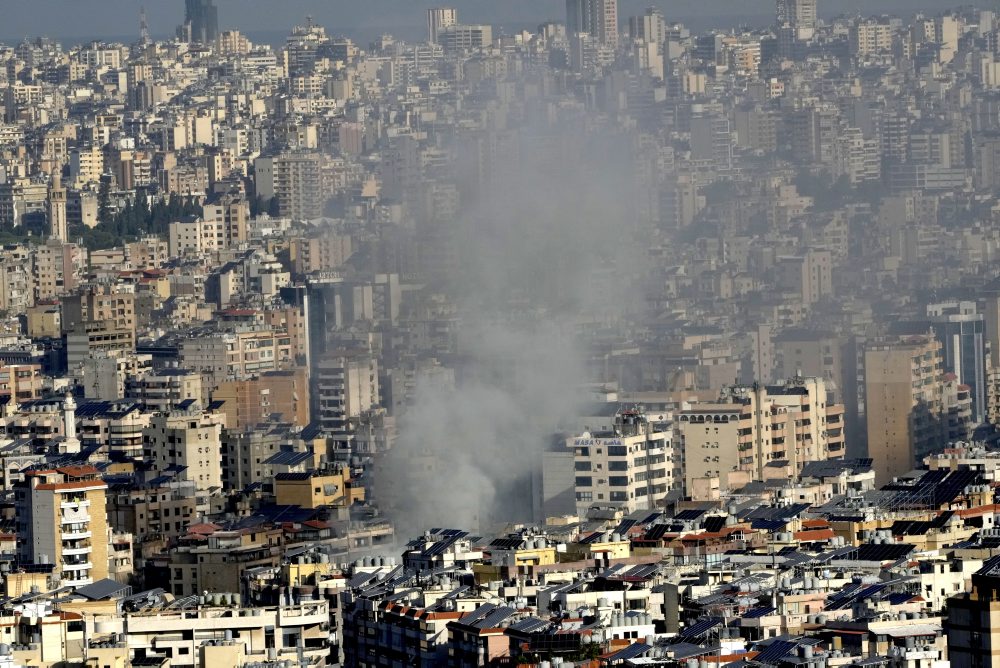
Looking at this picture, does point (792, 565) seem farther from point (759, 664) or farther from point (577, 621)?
point (759, 664)

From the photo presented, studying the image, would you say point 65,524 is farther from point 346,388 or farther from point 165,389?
point 165,389

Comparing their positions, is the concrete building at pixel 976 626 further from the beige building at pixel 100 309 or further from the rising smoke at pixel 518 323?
the beige building at pixel 100 309

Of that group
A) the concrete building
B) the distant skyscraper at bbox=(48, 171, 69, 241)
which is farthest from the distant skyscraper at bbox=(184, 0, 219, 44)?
the concrete building

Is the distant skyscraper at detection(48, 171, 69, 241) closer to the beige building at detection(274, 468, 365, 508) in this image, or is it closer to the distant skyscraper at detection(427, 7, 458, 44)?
the distant skyscraper at detection(427, 7, 458, 44)

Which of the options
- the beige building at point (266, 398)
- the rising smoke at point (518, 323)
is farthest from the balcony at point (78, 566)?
the beige building at point (266, 398)

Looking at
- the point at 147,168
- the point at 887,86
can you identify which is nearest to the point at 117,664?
the point at 887,86
